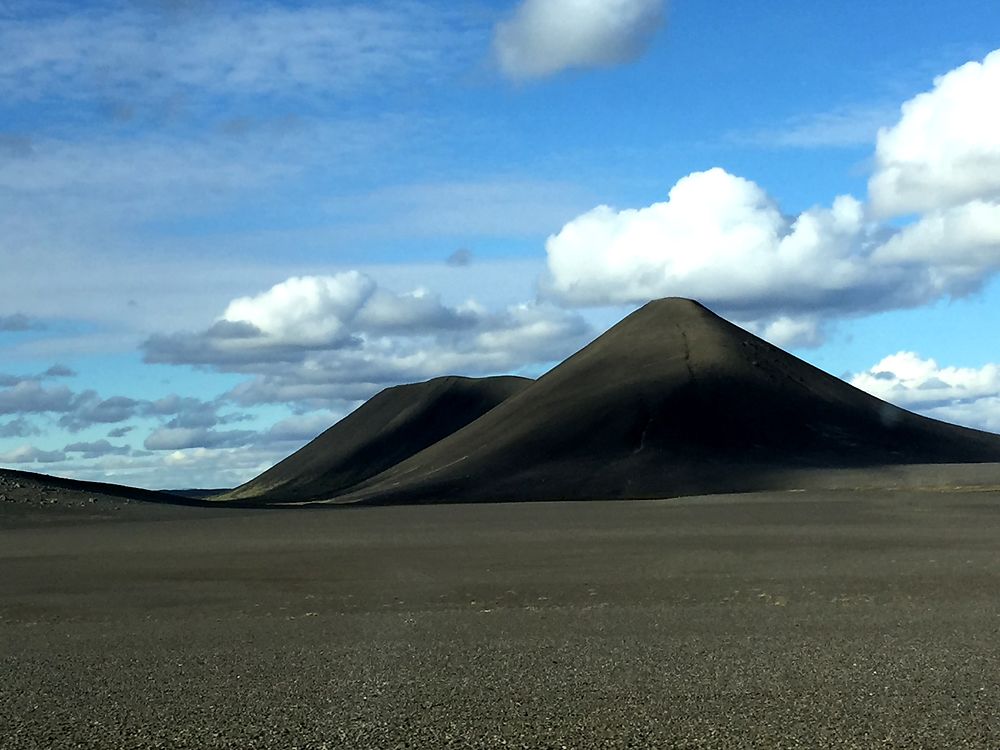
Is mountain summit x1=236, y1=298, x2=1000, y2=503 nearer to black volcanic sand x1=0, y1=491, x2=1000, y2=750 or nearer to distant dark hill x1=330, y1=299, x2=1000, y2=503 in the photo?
distant dark hill x1=330, y1=299, x2=1000, y2=503

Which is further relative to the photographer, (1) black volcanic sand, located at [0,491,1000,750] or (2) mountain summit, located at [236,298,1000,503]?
(2) mountain summit, located at [236,298,1000,503]

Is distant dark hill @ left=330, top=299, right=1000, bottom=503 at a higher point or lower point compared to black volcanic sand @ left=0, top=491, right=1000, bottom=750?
higher

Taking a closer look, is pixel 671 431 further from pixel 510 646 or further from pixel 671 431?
pixel 510 646

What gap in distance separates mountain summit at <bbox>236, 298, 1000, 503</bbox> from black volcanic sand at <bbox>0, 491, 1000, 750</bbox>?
79.8 metres

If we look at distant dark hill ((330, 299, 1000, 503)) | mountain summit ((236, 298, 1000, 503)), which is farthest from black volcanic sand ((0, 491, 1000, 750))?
distant dark hill ((330, 299, 1000, 503))

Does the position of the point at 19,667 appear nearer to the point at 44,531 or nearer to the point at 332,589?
the point at 332,589

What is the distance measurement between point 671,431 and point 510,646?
115m

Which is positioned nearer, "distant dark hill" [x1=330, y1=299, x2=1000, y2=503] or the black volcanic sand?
the black volcanic sand

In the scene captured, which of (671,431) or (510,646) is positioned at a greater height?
(671,431)

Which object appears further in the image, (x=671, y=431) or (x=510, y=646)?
(x=671, y=431)

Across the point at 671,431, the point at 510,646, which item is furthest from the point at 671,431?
the point at 510,646

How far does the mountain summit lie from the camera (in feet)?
385

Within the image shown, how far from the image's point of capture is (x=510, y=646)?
16547 millimetres

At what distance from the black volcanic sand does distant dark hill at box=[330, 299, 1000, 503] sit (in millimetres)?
80187
